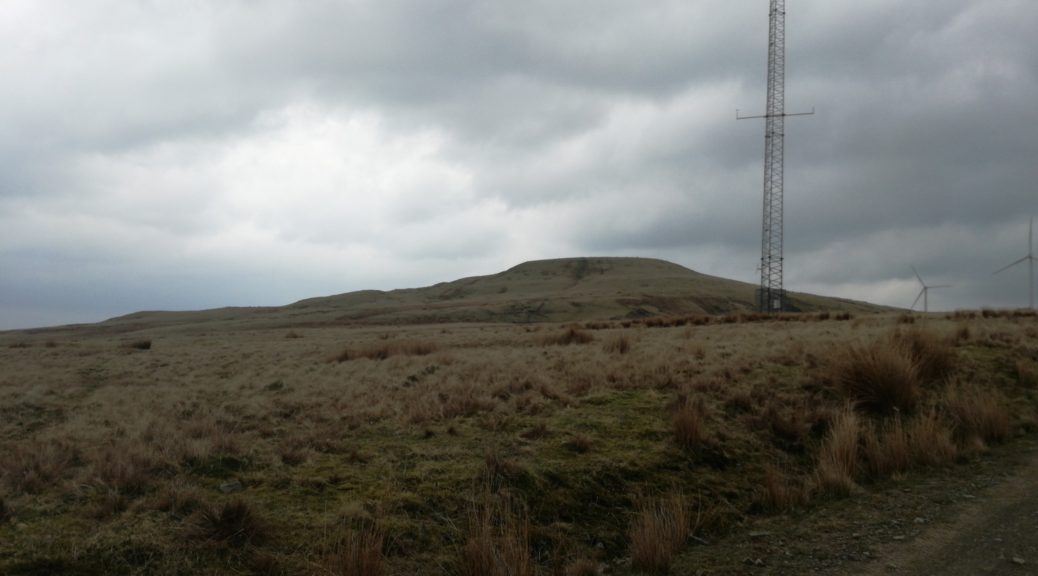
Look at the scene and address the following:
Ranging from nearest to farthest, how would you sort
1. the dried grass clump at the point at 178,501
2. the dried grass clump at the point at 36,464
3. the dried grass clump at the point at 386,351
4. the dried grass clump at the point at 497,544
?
the dried grass clump at the point at 497,544 < the dried grass clump at the point at 178,501 < the dried grass clump at the point at 36,464 < the dried grass clump at the point at 386,351

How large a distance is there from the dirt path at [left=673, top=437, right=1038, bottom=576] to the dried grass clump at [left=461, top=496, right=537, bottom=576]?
142cm

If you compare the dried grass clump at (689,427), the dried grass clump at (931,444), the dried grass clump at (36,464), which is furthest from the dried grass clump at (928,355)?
the dried grass clump at (36,464)

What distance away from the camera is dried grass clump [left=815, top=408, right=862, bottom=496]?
7707 millimetres

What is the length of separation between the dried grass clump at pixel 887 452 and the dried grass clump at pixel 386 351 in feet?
50.0

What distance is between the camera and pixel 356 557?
5.61 meters

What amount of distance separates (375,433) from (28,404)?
10.2 metres

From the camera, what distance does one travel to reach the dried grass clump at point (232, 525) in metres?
5.96

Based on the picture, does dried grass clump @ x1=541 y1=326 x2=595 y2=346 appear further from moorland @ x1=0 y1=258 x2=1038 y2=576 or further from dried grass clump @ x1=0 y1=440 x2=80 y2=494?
dried grass clump @ x1=0 y1=440 x2=80 y2=494

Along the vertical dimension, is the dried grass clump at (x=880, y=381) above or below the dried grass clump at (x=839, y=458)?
above

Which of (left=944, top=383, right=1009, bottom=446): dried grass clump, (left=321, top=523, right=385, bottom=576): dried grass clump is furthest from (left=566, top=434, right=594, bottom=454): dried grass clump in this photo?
(left=944, top=383, right=1009, bottom=446): dried grass clump

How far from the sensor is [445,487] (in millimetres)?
7227

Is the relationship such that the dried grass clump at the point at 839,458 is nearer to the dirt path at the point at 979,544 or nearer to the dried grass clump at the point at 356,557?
the dirt path at the point at 979,544

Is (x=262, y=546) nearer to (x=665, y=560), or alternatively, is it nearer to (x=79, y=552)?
(x=79, y=552)

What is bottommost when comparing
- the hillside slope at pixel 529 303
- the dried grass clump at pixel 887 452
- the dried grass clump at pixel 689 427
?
the dried grass clump at pixel 887 452
